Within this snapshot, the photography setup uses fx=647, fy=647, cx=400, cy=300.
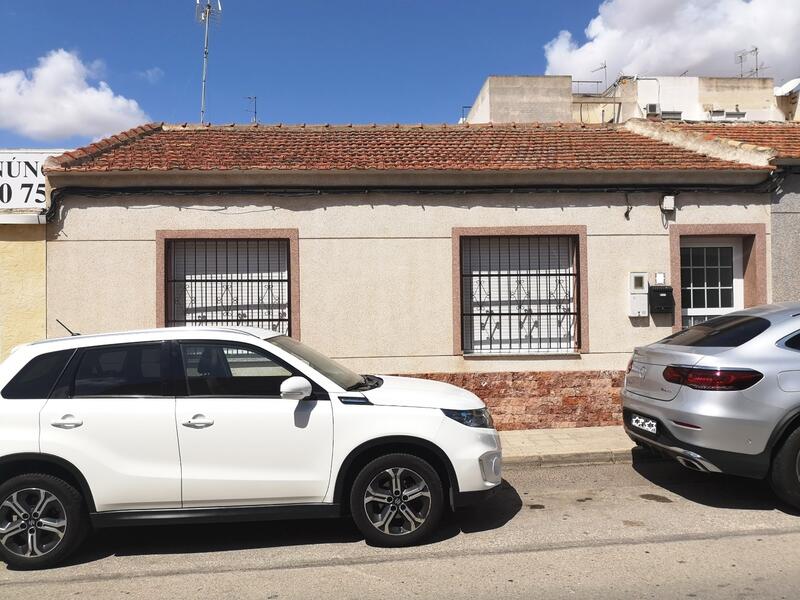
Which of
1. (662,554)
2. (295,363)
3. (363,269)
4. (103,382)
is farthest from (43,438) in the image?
(363,269)

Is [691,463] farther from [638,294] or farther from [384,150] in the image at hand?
[384,150]

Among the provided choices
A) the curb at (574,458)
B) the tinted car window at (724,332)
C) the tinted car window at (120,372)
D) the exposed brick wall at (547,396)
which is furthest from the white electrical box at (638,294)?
the tinted car window at (120,372)

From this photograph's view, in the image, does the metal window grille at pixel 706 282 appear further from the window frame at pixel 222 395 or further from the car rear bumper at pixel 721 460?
the window frame at pixel 222 395

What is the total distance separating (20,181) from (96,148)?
1209mm

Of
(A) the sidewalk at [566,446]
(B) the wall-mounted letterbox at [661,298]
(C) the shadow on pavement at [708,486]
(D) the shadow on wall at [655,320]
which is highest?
(B) the wall-mounted letterbox at [661,298]

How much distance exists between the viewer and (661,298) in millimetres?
8648

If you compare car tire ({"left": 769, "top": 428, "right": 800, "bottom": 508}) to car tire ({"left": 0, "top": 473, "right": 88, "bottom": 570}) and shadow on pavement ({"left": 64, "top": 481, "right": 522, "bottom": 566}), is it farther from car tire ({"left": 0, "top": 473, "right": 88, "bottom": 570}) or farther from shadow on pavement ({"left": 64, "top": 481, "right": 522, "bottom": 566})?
car tire ({"left": 0, "top": 473, "right": 88, "bottom": 570})

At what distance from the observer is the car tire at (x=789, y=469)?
510 centimetres

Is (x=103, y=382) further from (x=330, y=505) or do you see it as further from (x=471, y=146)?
(x=471, y=146)

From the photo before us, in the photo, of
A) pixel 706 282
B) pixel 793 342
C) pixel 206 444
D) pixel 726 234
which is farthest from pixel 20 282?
pixel 726 234

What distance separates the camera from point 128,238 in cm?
847

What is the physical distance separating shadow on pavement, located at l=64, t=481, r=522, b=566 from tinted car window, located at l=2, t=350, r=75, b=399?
4.04 ft

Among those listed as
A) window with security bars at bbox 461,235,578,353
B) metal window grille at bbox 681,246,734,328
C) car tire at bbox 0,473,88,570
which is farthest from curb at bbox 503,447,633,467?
car tire at bbox 0,473,88,570

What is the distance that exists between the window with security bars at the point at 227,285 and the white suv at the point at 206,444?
12.7 ft
